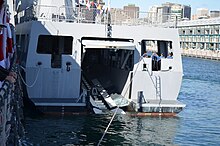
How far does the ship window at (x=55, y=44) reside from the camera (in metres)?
19.3

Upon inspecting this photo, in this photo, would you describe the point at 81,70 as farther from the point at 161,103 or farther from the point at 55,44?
the point at 161,103

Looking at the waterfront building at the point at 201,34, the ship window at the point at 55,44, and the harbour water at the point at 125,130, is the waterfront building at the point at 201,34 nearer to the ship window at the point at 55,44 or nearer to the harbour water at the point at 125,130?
the ship window at the point at 55,44

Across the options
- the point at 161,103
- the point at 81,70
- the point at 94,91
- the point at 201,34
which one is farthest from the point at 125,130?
the point at 201,34

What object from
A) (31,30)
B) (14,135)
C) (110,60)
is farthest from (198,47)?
(14,135)

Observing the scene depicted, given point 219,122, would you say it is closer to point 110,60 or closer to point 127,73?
point 127,73

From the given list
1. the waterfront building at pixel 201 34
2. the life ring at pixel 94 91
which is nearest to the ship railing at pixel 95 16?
the life ring at pixel 94 91

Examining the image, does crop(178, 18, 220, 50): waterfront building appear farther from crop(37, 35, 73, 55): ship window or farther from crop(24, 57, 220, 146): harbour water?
crop(24, 57, 220, 146): harbour water

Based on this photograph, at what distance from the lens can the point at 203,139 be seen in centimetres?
1520

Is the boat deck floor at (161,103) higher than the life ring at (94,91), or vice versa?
the life ring at (94,91)

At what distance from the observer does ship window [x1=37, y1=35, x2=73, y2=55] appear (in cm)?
1927

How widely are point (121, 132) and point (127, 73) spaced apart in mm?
4234

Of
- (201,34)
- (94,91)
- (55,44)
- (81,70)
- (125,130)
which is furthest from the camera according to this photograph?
(201,34)

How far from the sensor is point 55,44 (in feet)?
64.4

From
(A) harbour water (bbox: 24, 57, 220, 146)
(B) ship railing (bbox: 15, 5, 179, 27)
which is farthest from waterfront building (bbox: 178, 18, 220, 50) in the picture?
(A) harbour water (bbox: 24, 57, 220, 146)
